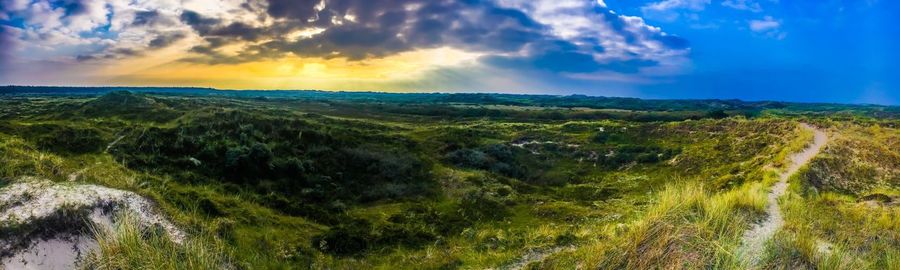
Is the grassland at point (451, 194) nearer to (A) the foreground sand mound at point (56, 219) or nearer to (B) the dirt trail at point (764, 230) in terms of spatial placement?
(B) the dirt trail at point (764, 230)

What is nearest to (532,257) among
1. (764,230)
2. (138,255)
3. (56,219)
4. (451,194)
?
(764,230)

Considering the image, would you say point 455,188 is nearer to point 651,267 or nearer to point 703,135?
point 651,267

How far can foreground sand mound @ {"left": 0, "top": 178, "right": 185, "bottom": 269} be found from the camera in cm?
1050

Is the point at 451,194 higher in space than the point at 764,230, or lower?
lower

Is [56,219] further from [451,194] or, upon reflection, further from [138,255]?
[451,194]

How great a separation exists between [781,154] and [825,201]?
19135 mm

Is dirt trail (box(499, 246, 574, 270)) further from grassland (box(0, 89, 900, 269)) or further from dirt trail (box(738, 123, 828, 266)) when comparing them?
dirt trail (box(738, 123, 828, 266))

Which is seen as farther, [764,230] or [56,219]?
[56,219]

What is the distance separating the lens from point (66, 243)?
11.1 m

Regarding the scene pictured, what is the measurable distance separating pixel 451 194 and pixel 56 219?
20.1 metres

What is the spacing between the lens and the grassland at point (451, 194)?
8.77 meters

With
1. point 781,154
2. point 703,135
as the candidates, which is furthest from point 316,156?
point 703,135

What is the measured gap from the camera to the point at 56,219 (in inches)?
448

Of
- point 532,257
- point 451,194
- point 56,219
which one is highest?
point 56,219
